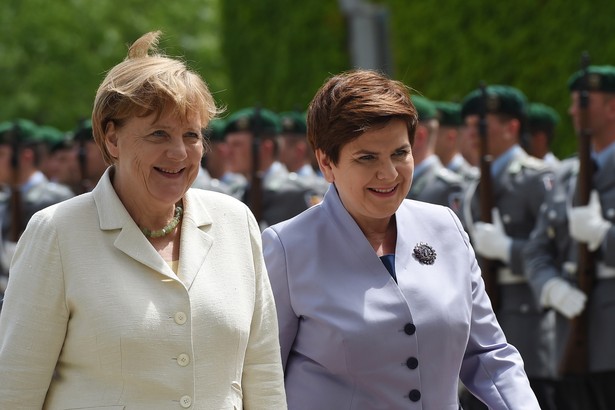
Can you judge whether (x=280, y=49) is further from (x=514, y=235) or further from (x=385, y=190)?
(x=385, y=190)

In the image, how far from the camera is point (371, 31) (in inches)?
666

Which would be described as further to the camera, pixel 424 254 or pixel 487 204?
pixel 487 204

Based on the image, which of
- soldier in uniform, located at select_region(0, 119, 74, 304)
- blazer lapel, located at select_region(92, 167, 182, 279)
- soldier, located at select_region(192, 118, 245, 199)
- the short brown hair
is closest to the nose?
the short brown hair

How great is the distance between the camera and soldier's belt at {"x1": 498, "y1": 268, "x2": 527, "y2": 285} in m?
8.11

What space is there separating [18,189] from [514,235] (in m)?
4.83

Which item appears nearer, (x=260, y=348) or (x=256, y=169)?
(x=260, y=348)

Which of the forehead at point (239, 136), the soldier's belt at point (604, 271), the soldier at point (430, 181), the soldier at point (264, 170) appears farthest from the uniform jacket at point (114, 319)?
the forehead at point (239, 136)

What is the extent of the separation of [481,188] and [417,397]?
4533 mm

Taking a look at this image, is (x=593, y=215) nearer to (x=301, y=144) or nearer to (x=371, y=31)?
(x=301, y=144)

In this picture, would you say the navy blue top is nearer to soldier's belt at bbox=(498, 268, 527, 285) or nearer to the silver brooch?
the silver brooch


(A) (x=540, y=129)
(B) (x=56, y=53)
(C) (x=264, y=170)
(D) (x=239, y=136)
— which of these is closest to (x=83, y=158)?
(D) (x=239, y=136)

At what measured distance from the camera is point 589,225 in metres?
7.25

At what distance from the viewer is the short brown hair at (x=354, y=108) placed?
3.75 meters


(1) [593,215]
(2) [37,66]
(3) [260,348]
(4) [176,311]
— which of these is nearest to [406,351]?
(3) [260,348]
